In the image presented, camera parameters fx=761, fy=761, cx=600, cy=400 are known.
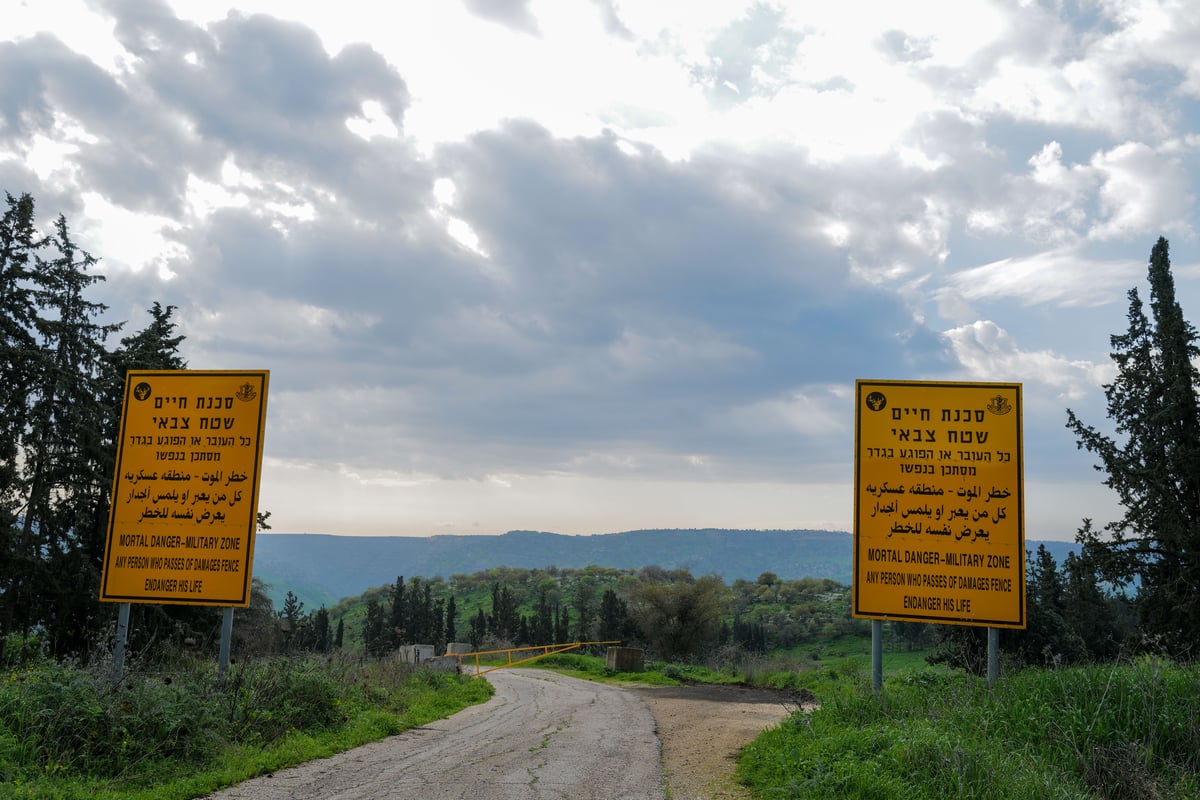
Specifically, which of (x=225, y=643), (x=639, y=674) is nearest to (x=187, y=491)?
(x=225, y=643)

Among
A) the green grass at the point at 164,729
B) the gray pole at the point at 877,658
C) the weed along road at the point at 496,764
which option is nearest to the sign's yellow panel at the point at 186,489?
the green grass at the point at 164,729

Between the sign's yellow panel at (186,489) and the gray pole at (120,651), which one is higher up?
the sign's yellow panel at (186,489)

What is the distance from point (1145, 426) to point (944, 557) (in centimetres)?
3146

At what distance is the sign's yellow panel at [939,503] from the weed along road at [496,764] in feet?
15.3


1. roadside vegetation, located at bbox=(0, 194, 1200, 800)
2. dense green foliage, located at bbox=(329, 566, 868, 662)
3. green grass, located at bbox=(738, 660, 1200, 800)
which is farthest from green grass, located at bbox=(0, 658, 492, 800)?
dense green foliage, located at bbox=(329, 566, 868, 662)

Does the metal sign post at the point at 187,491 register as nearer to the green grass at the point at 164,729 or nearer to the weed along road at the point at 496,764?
the green grass at the point at 164,729

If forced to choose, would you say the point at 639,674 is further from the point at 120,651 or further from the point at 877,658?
the point at 120,651

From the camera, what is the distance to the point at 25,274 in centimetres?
2883

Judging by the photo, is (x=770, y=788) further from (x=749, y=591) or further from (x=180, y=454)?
(x=749, y=591)

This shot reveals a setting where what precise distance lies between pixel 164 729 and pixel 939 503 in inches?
446

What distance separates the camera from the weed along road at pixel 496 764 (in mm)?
8430

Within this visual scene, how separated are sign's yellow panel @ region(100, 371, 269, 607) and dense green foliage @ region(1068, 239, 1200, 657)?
3525 cm

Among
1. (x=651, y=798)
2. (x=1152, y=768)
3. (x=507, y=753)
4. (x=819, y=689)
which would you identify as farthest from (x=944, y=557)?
(x=819, y=689)

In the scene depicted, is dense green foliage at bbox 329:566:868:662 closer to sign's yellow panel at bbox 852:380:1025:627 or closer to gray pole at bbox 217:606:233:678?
gray pole at bbox 217:606:233:678
